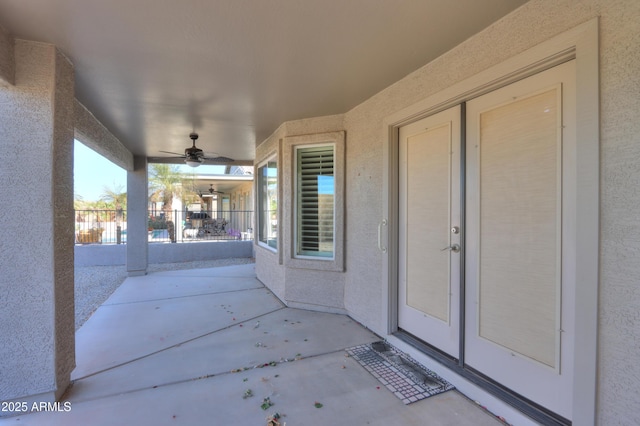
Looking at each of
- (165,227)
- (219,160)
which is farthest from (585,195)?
(165,227)

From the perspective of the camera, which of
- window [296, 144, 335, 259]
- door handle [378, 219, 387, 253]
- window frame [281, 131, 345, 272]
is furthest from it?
window [296, 144, 335, 259]

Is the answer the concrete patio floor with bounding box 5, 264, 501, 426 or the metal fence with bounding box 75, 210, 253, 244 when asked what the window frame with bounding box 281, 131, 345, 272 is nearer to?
the concrete patio floor with bounding box 5, 264, 501, 426

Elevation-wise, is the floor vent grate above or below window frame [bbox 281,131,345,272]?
below

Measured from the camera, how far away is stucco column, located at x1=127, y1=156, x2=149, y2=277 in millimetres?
6734

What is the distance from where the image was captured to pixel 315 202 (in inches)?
178

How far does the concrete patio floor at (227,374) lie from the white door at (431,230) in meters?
0.59

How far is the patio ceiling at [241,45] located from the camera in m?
1.91

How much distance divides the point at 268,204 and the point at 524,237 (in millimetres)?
4710

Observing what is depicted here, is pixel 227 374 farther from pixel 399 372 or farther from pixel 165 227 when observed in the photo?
pixel 165 227

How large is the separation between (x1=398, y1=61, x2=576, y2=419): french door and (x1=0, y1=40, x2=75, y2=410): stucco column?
3075 mm

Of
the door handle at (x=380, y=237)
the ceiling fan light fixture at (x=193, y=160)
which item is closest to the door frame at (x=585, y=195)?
the door handle at (x=380, y=237)

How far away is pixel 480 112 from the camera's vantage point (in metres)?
2.37

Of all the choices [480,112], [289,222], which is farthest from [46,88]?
[480,112]

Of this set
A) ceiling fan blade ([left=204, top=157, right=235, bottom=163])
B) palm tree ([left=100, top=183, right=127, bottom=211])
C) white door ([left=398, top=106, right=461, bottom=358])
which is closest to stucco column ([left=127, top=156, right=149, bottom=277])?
ceiling fan blade ([left=204, top=157, right=235, bottom=163])
